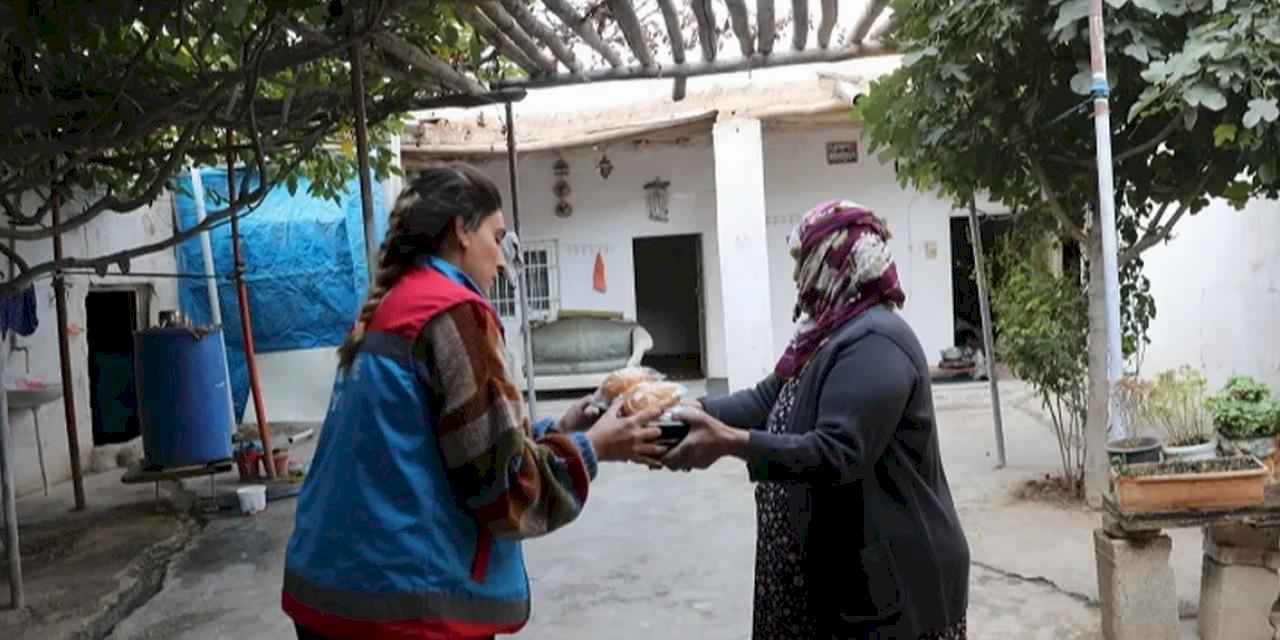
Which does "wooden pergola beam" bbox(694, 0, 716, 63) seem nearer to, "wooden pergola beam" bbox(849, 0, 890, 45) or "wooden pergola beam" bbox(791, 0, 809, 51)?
"wooden pergola beam" bbox(791, 0, 809, 51)

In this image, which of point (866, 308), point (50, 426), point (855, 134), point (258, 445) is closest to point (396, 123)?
point (258, 445)

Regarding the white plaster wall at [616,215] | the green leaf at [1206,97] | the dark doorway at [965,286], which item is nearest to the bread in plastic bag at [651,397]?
the green leaf at [1206,97]

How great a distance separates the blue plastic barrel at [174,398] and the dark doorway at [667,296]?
887cm

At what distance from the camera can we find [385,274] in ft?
5.57

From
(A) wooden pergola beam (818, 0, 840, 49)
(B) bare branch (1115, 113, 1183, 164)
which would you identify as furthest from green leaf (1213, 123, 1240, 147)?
(A) wooden pergola beam (818, 0, 840, 49)

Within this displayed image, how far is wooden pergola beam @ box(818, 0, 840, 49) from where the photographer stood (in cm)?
483

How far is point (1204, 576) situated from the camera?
11.9 ft

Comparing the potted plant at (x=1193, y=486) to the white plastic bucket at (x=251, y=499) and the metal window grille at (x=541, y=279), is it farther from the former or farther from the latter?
the metal window grille at (x=541, y=279)

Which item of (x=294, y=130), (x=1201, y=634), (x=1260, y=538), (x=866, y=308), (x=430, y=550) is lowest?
(x=1201, y=634)

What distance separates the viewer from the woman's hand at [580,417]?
2.14 meters

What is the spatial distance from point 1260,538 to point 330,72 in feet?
15.8

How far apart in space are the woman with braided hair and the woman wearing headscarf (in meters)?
0.46

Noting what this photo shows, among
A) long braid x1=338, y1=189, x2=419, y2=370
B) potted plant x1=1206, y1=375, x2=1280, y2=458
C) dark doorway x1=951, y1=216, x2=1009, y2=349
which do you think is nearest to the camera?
long braid x1=338, y1=189, x2=419, y2=370

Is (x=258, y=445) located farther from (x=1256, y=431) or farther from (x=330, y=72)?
(x=1256, y=431)
